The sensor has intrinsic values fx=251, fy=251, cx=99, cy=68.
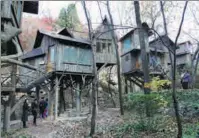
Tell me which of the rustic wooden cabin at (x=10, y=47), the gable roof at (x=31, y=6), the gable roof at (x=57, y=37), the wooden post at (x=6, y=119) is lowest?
the wooden post at (x=6, y=119)

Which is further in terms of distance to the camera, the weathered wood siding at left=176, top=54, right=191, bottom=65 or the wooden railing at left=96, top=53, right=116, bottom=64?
the weathered wood siding at left=176, top=54, right=191, bottom=65

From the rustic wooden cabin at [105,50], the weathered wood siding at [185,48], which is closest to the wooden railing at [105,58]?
the rustic wooden cabin at [105,50]

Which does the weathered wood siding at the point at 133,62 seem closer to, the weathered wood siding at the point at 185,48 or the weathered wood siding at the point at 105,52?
the weathered wood siding at the point at 105,52

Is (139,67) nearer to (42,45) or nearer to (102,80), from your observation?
(102,80)

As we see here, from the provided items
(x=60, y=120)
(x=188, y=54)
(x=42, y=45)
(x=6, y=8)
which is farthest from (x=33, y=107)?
(x=188, y=54)

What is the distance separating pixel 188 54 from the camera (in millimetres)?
39219

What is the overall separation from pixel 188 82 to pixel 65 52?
1196 cm

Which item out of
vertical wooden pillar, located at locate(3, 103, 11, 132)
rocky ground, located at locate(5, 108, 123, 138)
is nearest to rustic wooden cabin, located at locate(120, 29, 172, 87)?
rocky ground, located at locate(5, 108, 123, 138)

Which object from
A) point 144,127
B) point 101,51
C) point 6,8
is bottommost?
point 144,127

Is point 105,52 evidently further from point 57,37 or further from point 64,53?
point 57,37

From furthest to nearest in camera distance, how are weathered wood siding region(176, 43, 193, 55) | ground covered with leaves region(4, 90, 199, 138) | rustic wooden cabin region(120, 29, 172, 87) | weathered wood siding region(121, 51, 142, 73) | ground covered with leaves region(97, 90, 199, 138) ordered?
weathered wood siding region(176, 43, 193, 55) < weathered wood siding region(121, 51, 142, 73) < rustic wooden cabin region(120, 29, 172, 87) < ground covered with leaves region(4, 90, 199, 138) < ground covered with leaves region(97, 90, 199, 138)

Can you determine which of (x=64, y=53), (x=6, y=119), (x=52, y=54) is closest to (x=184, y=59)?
(x=64, y=53)

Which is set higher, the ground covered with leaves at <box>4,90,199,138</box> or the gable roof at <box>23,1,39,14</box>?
the gable roof at <box>23,1,39,14</box>

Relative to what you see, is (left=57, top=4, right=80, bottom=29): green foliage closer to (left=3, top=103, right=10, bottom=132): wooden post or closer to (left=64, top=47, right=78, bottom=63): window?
(left=64, top=47, right=78, bottom=63): window
